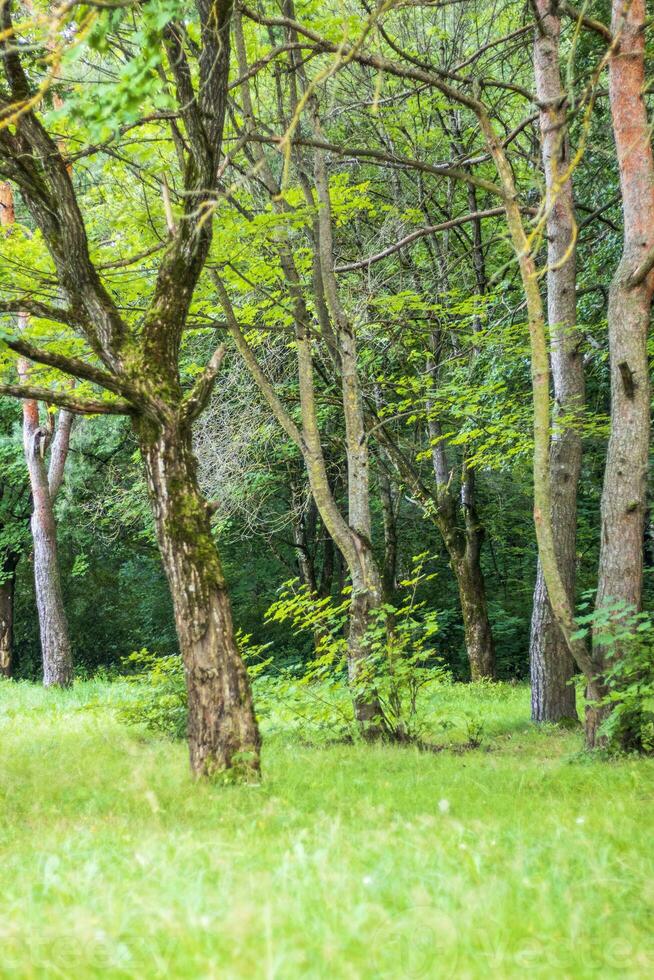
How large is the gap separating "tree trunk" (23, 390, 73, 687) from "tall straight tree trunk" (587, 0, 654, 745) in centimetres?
1196

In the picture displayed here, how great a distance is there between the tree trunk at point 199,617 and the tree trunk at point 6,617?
19.2 meters

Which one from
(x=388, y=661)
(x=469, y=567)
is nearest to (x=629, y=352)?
(x=388, y=661)

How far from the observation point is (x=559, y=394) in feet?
35.5

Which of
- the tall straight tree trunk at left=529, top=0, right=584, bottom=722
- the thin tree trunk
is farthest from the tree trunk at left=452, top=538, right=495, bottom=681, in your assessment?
the thin tree trunk

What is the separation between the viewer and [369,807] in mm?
5664

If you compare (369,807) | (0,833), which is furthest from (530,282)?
(0,833)

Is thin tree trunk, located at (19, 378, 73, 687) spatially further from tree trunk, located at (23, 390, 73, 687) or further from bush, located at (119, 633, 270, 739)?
bush, located at (119, 633, 270, 739)

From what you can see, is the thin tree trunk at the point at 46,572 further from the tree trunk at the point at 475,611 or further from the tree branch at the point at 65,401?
the tree branch at the point at 65,401

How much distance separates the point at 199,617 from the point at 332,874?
337 centimetres

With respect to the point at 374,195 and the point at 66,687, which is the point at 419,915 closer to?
the point at 66,687

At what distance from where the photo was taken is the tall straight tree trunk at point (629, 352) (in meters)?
8.23

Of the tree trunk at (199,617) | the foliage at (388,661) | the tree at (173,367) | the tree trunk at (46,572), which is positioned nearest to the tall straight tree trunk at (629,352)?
the foliage at (388,661)

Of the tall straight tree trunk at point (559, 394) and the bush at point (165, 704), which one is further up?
the tall straight tree trunk at point (559, 394)

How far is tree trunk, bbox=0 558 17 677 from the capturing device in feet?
80.1
